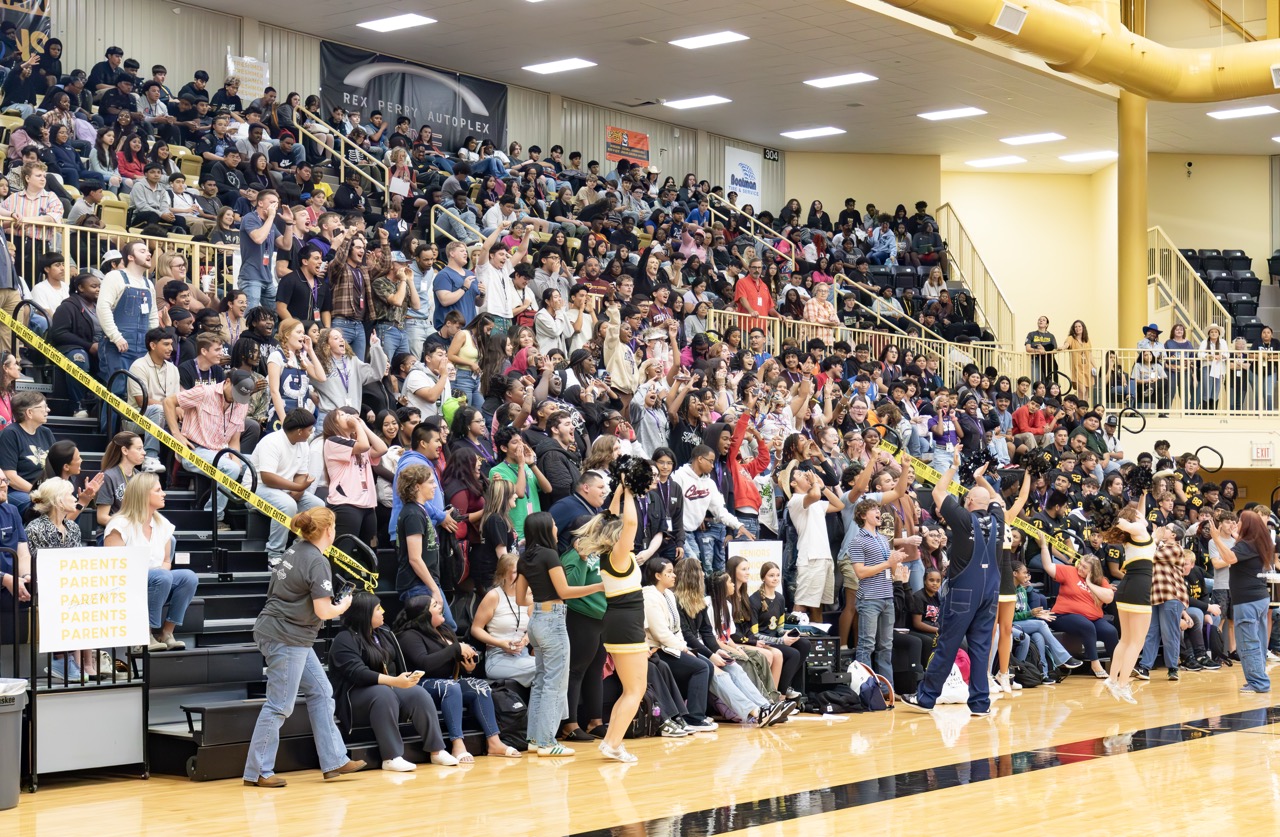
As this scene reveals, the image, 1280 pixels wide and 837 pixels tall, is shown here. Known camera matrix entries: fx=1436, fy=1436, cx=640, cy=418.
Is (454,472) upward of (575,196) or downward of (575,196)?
downward

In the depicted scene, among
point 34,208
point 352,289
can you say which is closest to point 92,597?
point 352,289

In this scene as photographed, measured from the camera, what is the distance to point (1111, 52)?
2028 centimetres

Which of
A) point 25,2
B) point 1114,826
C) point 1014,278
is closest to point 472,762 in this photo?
point 1114,826

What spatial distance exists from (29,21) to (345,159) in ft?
13.8

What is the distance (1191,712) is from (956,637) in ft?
7.00

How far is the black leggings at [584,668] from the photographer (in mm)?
9523

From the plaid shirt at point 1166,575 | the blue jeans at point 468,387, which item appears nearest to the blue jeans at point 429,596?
the blue jeans at point 468,387

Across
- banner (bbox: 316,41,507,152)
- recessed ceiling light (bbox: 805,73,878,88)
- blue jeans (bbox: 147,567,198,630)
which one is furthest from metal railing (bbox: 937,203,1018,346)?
blue jeans (bbox: 147,567,198,630)

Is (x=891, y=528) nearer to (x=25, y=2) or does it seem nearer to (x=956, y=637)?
(x=956, y=637)

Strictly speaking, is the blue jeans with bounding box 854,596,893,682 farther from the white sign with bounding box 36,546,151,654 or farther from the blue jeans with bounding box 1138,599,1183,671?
the white sign with bounding box 36,546,151,654

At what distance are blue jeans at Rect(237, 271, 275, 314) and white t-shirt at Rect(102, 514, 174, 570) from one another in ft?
12.8

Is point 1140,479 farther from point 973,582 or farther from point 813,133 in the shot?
point 813,133

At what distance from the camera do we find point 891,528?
43.2 ft

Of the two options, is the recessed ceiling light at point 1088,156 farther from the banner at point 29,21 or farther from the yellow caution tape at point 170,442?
the yellow caution tape at point 170,442
